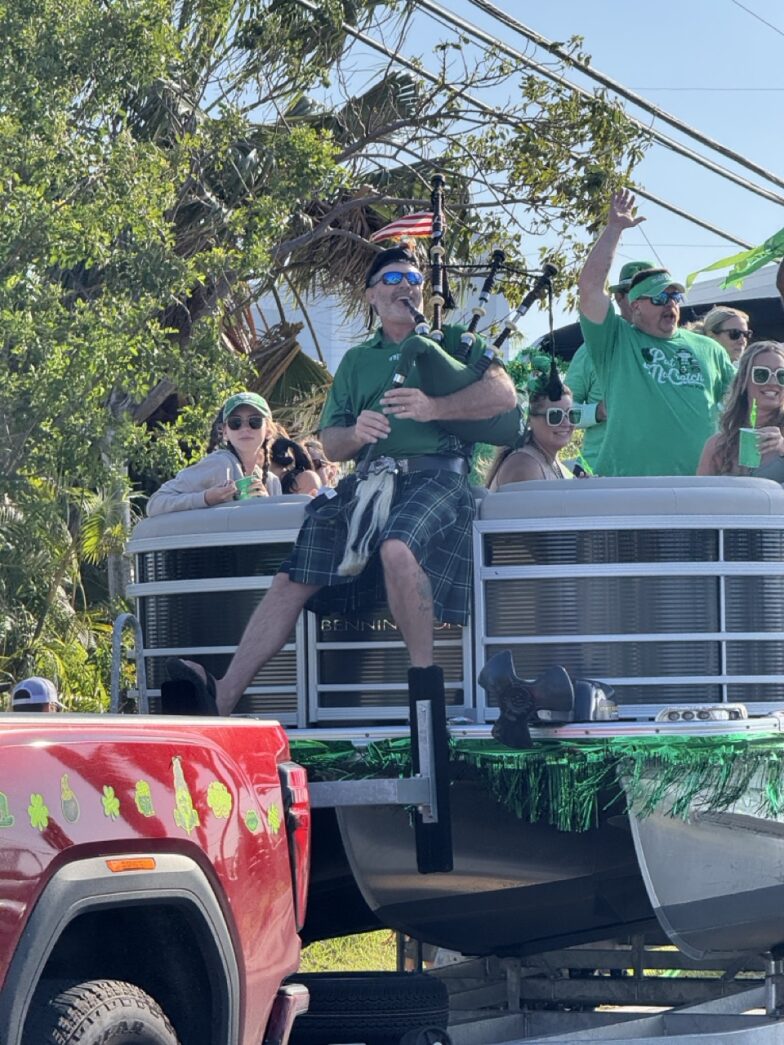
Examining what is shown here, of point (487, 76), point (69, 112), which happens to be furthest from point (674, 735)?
point (487, 76)

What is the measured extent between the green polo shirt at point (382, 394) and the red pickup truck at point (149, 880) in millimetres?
1773

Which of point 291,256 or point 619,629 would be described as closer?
point 619,629

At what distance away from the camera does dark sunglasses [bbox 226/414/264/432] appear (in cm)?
702

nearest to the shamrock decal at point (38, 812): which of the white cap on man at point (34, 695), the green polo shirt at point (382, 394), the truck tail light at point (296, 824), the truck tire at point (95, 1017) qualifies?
the truck tire at point (95, 1017)

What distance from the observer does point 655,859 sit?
520 cm

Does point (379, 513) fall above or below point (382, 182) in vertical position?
below

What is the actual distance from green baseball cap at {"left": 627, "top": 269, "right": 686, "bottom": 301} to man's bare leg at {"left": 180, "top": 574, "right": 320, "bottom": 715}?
2.20 metres

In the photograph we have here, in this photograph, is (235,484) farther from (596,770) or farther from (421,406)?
(596,770)

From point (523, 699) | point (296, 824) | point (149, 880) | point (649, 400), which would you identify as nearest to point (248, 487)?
point (649, 400)

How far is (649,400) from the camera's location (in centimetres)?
702

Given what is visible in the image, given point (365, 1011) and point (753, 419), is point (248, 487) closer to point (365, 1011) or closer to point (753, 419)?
point (753, 419)

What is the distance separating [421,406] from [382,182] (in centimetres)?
1173

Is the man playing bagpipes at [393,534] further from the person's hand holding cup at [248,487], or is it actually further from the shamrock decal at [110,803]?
the shamrock decal at [110,803]

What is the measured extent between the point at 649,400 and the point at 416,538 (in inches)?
69.0
